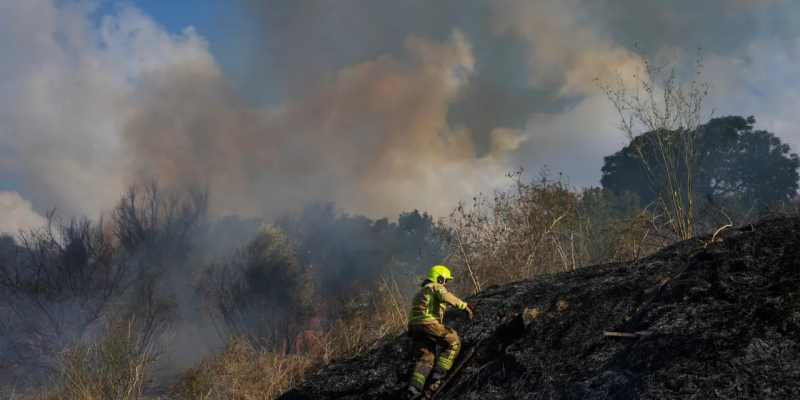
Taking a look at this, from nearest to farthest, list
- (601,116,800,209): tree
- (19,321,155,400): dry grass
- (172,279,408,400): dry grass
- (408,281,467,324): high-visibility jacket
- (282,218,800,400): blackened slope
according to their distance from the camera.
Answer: (282,218,800,400): blackened slope < (408,281,467,324): high-visibility jacket < (19,321,155,400): dry grass < (172,279,408,400): dry grass < (601,116,800,209): tree

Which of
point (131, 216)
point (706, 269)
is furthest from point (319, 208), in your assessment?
point (706, 269)

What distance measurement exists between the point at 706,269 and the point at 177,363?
2594 cm

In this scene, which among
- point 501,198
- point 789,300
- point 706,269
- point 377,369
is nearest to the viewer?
point 789,300

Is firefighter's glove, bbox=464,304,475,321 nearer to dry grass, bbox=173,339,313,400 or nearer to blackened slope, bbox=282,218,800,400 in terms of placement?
blackened slope, bbox=282,218,800,400

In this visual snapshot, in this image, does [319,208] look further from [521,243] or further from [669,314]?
[669,314]

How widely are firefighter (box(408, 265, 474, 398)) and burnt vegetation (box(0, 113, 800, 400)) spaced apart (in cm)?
35

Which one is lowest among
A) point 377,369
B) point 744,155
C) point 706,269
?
point 377,369

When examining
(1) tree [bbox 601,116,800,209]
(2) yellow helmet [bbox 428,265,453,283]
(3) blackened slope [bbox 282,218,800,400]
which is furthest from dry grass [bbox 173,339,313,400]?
(1) tree [bbox 601,116,800,209]

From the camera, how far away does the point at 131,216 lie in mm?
31828

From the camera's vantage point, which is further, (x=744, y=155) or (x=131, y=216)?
(x=744, y=155)

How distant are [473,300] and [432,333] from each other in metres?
1.30

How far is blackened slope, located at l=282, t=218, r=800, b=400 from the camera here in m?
4.50

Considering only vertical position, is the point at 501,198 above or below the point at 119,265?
below

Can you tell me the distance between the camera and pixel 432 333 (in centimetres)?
702
